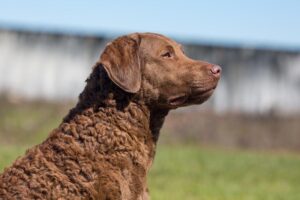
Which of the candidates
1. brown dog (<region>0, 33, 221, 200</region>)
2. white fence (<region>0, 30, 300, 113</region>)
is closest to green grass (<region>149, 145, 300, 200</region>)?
brown dog (<region>0, 33, 221, 200</region>)

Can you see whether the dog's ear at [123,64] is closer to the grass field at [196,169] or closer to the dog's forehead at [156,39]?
the dog's forehead at [156,39]

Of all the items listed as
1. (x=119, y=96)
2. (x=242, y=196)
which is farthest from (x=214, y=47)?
(x=119, y=96)

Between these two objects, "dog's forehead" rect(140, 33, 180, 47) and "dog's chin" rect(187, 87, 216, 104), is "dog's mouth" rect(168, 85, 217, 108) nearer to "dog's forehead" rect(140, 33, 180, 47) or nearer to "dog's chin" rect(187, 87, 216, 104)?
"dog's chin" rect(187, 87, 216, 104)

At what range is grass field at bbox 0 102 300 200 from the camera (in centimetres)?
1287

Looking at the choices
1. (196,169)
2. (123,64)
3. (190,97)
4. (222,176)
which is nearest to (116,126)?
(123,64)

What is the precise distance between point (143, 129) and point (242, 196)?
6.41 m

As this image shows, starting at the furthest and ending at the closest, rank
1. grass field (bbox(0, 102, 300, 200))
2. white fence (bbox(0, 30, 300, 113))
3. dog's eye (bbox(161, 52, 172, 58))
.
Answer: white fence (bbox(0, 30, 300, 113)), grass field (bbox(0, 102, 300, 200)), dog's eye (bbox(161, 52, 172, 58))

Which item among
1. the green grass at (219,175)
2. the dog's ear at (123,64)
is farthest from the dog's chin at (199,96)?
the green grass at (219,175)

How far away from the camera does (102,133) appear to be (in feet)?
20.2

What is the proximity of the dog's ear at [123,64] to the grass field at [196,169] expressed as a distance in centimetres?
513

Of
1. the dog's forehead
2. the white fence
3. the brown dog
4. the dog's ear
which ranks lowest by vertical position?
the white fence

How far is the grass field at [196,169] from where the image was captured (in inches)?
507

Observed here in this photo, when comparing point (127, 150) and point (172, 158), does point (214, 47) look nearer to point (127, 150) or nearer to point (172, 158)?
point (172, 158)

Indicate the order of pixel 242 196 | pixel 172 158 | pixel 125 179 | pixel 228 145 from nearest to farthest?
pixel 125 179 < pixel 242 196 < pixel 172 158 < pixel 228 145
